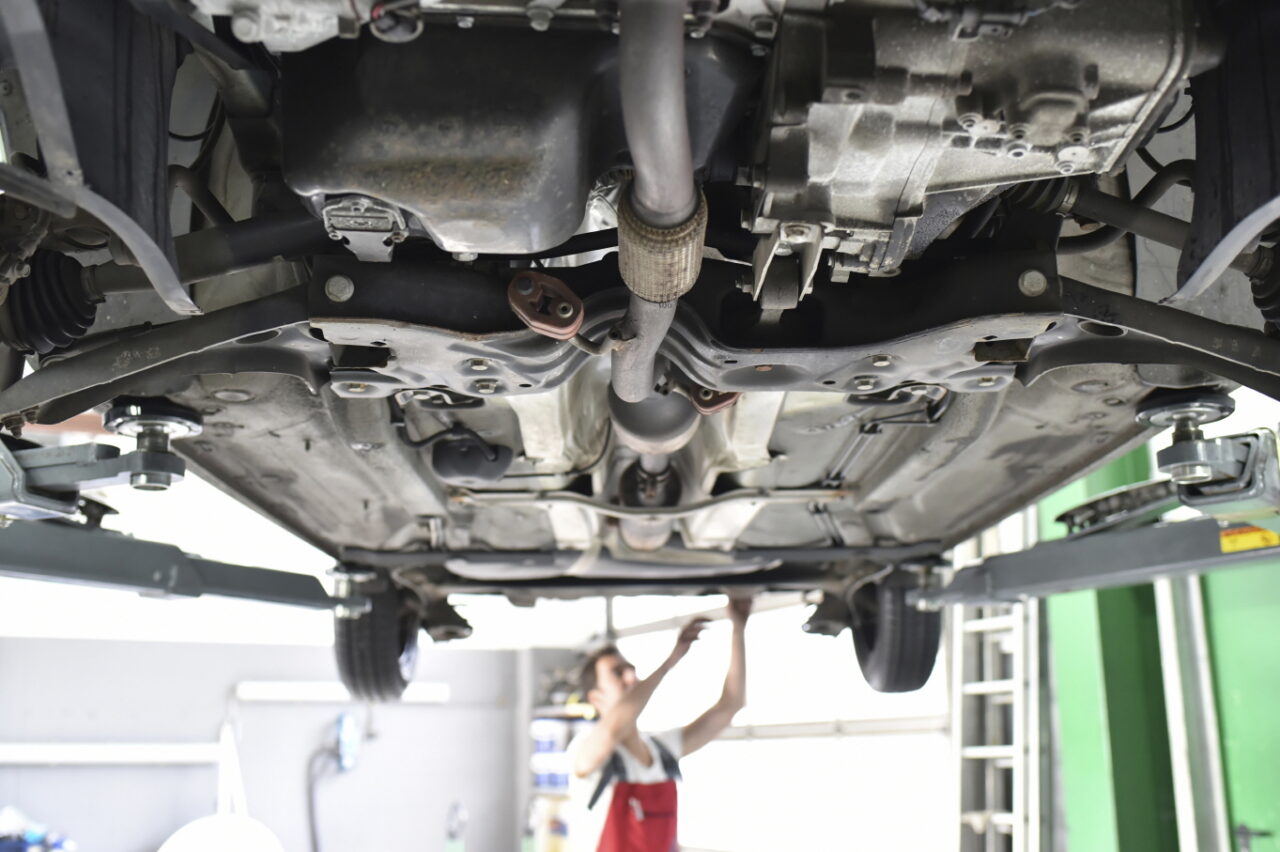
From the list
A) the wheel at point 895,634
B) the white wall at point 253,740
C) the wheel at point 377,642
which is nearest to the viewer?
the wheel at point 895,634

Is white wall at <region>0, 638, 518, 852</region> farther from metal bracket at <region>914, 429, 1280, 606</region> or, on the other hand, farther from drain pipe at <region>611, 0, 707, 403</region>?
drain pipe at <region>611, 0, 707, 403</region>

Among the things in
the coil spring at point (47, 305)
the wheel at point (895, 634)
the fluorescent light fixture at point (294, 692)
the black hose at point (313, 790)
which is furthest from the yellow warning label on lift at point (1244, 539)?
the black hose at point (313, 790)

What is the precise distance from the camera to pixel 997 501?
7.83ft

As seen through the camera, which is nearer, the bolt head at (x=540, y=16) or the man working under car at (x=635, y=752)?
the bolt head at (x=540, y=16)

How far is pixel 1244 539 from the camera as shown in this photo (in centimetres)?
194

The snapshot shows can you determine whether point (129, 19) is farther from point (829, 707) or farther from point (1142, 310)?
point (829, 707)

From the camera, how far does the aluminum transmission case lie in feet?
3.17

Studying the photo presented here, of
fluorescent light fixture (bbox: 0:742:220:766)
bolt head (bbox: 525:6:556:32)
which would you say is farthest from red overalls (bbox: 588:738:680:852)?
fluorescent light fixture (bbox: 0:742:220:766)

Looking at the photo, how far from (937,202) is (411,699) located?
28.0 feet

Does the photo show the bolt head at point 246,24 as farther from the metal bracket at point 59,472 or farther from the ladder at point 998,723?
the ladder at point 998,723

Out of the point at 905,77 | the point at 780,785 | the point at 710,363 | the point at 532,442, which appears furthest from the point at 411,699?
the point at 905,77

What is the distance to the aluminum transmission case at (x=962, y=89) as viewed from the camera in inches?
38.0

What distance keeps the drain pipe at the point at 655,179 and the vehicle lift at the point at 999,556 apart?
36.0 inches

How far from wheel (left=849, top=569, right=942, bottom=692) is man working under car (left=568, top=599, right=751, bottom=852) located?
2.31 ft
